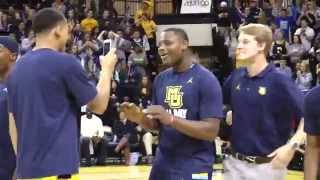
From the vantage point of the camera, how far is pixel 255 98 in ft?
17.6

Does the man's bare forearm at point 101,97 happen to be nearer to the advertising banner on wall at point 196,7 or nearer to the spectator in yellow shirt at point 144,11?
the spectator in yellow shirt at point 144,11

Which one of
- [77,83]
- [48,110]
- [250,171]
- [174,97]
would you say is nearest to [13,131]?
[48,110]

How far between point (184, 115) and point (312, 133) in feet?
4.52

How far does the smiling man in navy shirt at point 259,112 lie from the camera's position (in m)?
5.31

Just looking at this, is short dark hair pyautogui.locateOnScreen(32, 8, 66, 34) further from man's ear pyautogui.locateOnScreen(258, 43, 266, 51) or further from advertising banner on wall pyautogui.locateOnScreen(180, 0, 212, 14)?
advertising banner on wall pyautogui.locateOnScreen(180, 0, 212, 14)

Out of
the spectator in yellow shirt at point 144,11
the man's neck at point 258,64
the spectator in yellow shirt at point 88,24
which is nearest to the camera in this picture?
the man's neck at point 258,64

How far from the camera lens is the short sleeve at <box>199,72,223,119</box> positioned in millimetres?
A: 5312

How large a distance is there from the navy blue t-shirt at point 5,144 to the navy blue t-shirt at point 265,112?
5.66 ft

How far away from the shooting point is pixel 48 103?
4547mm

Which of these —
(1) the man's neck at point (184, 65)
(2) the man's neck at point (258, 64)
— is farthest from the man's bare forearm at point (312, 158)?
(1) the man's neck at point (184, 65)

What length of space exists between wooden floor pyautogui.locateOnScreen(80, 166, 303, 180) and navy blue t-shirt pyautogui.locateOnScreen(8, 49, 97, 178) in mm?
8098

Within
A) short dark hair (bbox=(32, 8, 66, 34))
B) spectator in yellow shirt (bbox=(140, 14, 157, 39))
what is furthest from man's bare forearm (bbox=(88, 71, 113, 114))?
spectator in yellow shirt (bbox=(140, 14, 157, 39))

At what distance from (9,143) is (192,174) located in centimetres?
141

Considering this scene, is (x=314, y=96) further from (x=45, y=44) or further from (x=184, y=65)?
(x=45, y=44)
